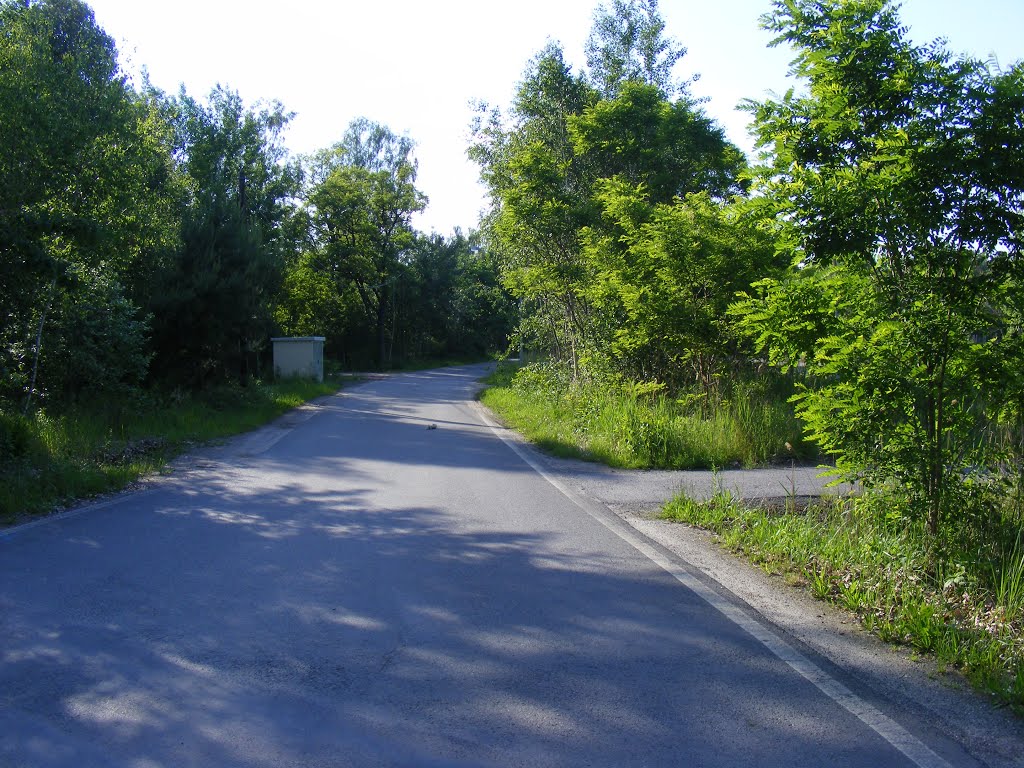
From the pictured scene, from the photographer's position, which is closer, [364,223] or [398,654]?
[398,654]

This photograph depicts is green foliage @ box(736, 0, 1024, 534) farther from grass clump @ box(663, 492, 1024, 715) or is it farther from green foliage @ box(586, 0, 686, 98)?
green foliage @ box(586, 0, 686, 98)

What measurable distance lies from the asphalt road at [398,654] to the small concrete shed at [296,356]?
27130 millimetres

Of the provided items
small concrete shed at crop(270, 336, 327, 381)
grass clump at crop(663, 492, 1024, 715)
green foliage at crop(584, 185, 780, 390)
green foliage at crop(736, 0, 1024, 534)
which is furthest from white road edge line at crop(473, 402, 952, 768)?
small concrete shed at crop(270, 336, 327, 381)

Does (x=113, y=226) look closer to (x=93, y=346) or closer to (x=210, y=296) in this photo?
(x=93, y=346)

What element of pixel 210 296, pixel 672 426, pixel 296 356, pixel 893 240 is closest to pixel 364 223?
pixel 296 356

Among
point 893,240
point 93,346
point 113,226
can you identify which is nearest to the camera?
point 893,240

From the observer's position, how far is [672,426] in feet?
42.7

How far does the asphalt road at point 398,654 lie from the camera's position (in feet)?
11.8

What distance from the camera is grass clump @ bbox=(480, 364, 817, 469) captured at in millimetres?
12422

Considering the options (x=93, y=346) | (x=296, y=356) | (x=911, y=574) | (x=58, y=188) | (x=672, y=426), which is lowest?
(x=911, y=574)

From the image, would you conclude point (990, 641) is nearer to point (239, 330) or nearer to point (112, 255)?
point (112, 255)

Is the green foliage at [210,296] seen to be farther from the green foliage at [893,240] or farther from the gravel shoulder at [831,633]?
the green foliage at [893,240]

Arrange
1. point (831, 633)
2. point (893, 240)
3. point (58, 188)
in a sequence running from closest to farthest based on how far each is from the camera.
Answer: point (831, 633)
point (893, 240)
point (58, 188)

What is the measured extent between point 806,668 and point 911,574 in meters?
1.88
